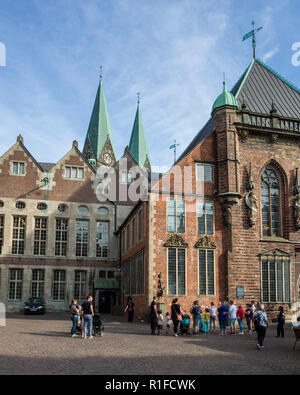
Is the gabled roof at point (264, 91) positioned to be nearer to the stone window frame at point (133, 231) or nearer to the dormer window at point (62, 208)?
the stone window frame at point (133, 231)

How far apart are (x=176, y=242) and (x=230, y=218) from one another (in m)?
3.73

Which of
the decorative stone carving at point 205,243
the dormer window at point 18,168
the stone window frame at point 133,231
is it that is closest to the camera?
the decorative stone carving at point 205,243

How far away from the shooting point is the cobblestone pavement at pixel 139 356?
10000 mm

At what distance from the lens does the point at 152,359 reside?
456 inches

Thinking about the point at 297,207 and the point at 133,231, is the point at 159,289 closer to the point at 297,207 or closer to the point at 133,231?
the point at 133,231

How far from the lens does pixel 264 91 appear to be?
3194 centimetres

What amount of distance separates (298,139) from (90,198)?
20787 millimetres

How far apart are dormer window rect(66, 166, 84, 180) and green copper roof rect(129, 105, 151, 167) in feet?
113

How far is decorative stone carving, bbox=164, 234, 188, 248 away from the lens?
84.9 ft

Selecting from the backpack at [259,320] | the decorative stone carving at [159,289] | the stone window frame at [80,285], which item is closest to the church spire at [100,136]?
the stone window frame at [80,285]

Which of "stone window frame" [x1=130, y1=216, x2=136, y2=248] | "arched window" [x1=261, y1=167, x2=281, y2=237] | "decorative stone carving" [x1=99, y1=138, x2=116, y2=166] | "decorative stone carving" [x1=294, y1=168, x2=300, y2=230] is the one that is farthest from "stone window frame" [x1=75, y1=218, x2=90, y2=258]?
"decorative stone carving" [x1=99, y1=138, x2=116, y2=166]

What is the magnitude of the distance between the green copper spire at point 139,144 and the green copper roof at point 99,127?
15.8 ft

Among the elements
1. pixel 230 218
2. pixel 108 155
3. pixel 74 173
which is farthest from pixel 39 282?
pixel 108 155
